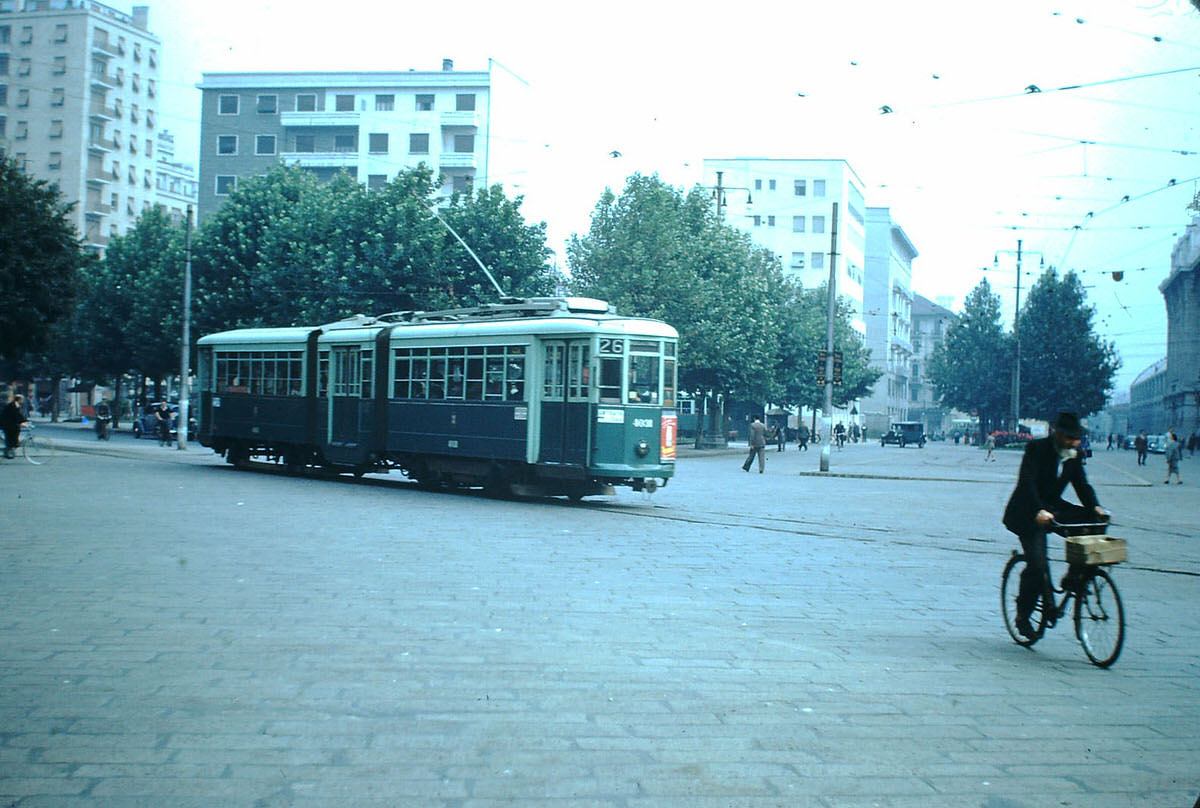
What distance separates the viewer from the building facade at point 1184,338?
259ft

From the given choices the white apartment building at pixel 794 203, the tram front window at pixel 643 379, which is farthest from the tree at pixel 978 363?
the tram front window at pixel 643 379

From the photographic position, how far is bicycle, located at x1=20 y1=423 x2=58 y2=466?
29922mm

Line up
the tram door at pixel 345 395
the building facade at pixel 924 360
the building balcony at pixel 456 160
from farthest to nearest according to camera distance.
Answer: the building facade at pixel 924 360 < the building balcony at pixel 456 160 < the tram door at pixel 345 395

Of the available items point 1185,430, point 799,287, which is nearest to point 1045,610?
point 799,287

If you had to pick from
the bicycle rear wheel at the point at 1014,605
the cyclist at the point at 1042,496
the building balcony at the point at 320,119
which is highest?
the building balcony at the point at 320,119

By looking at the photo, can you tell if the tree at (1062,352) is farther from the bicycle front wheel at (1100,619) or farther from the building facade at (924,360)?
the bicycle front wheel at (1100,619)

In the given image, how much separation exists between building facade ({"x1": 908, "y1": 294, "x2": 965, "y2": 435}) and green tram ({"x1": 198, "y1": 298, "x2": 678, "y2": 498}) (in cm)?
12742

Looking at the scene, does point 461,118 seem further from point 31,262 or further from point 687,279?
point 31,262

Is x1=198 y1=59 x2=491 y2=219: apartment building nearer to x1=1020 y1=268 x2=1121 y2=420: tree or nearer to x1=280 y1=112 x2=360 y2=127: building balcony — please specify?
x1=280 y1=112 x2=360 y2=127: building balcony

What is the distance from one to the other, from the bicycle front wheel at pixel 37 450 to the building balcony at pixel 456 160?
42534mm

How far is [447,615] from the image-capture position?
8633 mm

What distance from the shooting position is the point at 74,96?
280 ft

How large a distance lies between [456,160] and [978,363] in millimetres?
40989

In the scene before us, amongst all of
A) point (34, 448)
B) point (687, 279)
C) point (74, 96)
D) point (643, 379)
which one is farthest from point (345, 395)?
point (74, 96)
